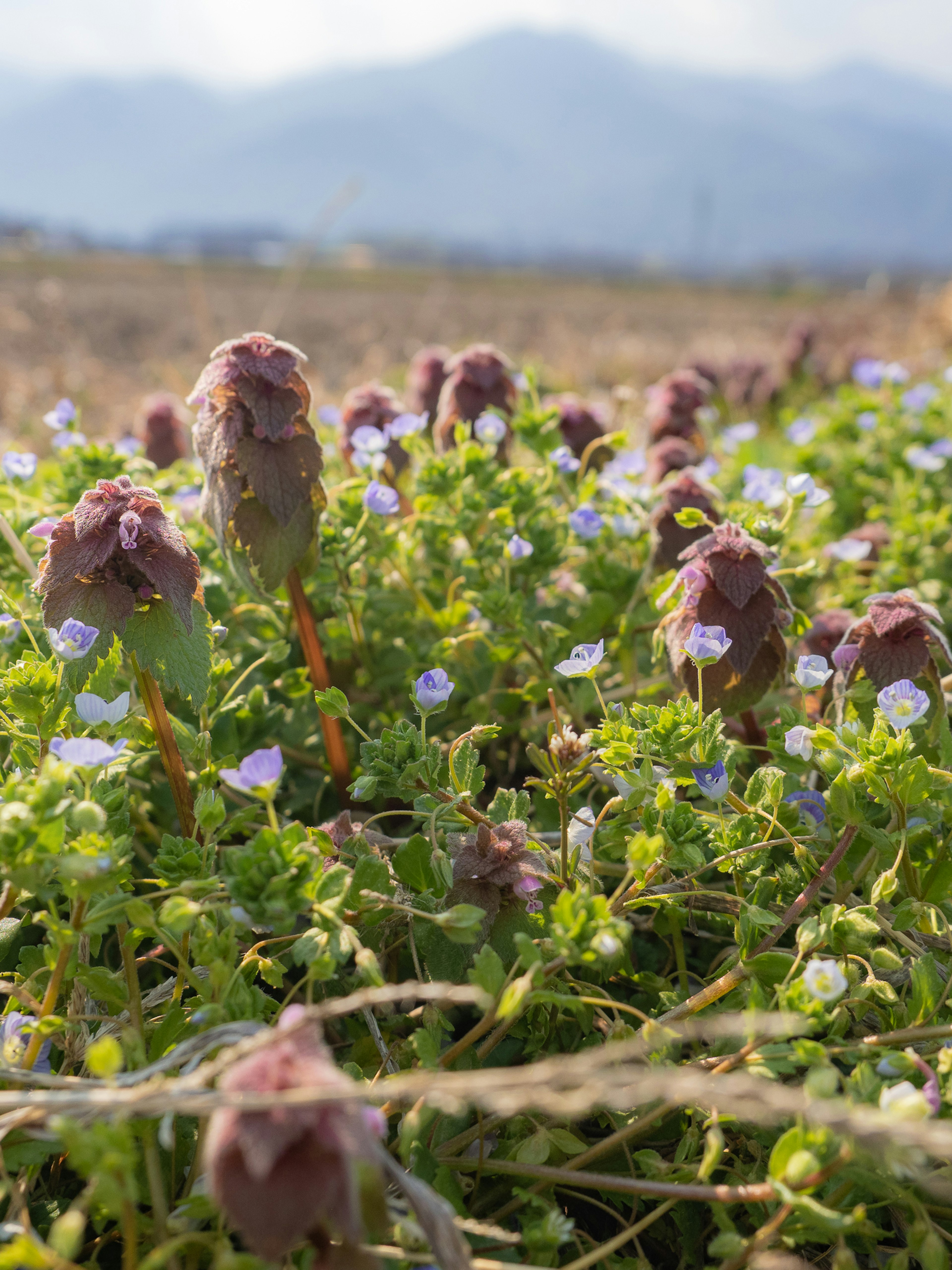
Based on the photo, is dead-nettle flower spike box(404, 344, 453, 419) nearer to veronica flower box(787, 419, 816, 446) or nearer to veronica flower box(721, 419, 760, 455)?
veronica flower box(721, 419, 760, 455)

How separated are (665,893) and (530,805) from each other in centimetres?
26

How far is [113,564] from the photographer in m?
1.36

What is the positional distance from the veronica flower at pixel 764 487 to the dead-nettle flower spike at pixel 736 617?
0.37m

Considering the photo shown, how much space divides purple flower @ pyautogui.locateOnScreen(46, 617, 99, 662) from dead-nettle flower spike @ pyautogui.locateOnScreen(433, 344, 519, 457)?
4.80ft

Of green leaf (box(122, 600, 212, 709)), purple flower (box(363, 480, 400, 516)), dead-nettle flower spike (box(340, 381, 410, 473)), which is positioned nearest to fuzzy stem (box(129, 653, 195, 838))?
green leaf (box(122, 600, 212, 709))

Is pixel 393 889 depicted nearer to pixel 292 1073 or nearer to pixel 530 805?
pixel 530 805

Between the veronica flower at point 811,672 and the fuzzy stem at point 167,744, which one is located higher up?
the veronica flower at point 811,672

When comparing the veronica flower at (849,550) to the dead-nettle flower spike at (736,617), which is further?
the veronica flower at (849,550)

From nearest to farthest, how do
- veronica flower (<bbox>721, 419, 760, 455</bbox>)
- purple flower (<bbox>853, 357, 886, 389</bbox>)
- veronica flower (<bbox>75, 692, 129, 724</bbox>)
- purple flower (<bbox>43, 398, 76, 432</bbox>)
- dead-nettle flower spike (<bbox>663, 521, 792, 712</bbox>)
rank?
1. veronica flower (<bbox>75, 692, 129, 724</bbox>)
2. dead-nettle flower spike (<bbox>663, 521, 792, 712</bbox>)
3. purple flower (<bbox>43, 398, 76, 432</bbox>)
4. veronica flower (<bbox>721, 419, 760, 455</bbox>)
5. purple flower (<bbox>853, 357, 886, 389</bbox>)

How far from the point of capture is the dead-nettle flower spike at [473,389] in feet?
8.34

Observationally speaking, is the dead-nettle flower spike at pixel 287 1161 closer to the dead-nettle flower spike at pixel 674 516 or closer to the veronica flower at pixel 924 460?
the dead-nettle flower spike at pixel 674 516

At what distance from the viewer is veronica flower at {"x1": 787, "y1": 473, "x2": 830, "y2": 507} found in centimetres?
182

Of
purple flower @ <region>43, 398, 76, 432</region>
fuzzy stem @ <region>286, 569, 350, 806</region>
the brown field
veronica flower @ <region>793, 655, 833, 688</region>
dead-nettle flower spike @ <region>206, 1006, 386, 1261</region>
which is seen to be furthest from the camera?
the brown field

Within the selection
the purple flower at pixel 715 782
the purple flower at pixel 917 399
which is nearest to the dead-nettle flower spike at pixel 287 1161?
the purple flower at pixel 715 782
